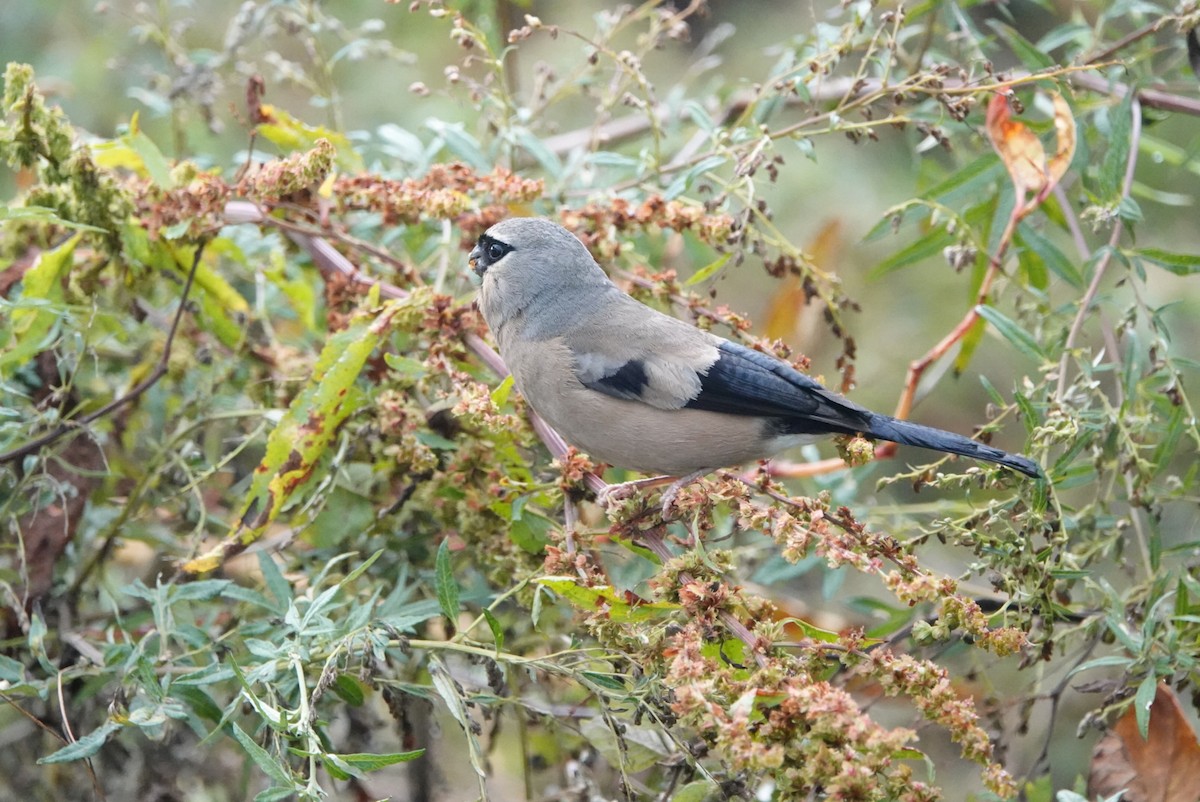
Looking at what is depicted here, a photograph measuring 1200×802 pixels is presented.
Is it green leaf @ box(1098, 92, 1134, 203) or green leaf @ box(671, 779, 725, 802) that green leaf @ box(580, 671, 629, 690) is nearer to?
green leaf @ box(671, 779, 725, 802)

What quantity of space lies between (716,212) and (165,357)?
1544 mm

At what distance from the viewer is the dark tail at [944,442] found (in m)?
2.37

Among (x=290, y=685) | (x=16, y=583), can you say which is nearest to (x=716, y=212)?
(x=290, y=685)

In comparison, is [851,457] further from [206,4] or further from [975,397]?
[206,4]

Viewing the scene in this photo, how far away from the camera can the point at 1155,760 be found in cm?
259

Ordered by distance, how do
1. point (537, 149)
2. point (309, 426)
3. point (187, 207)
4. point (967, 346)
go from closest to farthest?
point (309, 426) < point (187, 207) < point (967, 346) < point (537, 149)

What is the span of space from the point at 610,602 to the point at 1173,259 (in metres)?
1.87

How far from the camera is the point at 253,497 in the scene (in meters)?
2.76

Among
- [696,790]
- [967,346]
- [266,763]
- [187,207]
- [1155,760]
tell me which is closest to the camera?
[266,763]

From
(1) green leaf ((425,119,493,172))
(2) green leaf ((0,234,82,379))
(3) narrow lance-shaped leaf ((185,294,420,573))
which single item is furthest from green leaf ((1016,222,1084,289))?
(2) green leaf ((0,234,82,379))

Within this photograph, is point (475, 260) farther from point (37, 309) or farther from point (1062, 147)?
point (1062, 147)

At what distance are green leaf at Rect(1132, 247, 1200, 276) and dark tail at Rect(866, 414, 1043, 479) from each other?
2.78ft

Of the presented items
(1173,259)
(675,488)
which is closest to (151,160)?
(675,488)

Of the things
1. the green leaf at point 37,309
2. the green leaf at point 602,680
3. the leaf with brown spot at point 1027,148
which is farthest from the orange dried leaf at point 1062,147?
the green leaf at point 37,309
